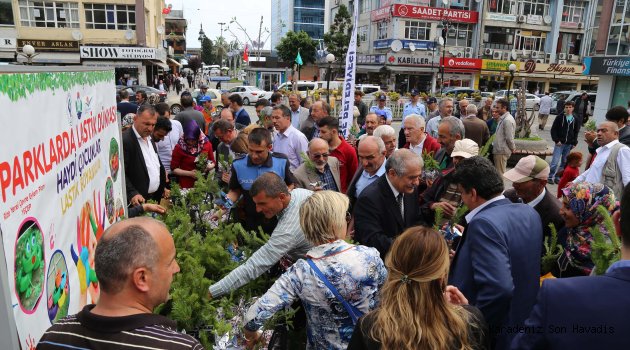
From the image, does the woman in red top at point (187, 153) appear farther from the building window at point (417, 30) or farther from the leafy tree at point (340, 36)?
the building window at point (417, 30)

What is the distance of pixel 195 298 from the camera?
7.89ft

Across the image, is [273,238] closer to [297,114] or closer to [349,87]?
[349,87]

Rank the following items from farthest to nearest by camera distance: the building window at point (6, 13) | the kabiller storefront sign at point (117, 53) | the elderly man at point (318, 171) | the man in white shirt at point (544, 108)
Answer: the kabiller storefront sign at point (117, 53) → the building window at point (6, 13) → the man in white shirt at point (544, 108) → the elderly man at point (318, 171)

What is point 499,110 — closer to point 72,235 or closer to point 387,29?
point 72,235

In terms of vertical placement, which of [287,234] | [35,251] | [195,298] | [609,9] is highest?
[609,9]

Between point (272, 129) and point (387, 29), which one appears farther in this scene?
point (387, 29)

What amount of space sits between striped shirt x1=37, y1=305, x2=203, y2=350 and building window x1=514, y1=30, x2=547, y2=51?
5319 centimetres

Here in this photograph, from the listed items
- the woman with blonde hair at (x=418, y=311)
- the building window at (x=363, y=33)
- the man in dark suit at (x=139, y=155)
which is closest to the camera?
the woman with blonde hair at (x=418, y=311)

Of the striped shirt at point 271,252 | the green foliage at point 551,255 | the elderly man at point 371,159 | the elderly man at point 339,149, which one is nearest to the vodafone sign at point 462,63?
the elderly man at point 339,149

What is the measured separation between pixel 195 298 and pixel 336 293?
770mm

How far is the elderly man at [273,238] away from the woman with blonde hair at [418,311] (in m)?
1.00

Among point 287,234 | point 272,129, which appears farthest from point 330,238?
point 272,129

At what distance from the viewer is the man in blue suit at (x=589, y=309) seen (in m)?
1.50

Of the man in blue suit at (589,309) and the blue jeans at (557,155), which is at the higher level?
the man in blue suit at (589,309)
